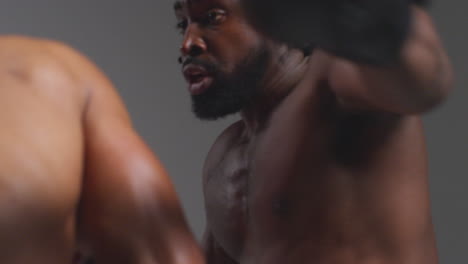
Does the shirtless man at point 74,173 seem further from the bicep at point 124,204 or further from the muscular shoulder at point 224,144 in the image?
the muscular shoulder at point 224,144

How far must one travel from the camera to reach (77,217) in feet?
1.39

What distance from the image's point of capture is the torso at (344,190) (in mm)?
839

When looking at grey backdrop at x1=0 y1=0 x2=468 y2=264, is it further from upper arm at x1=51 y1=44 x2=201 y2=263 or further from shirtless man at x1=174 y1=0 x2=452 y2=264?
upper arm at x1=51 y1=44 x2=201 y2=263

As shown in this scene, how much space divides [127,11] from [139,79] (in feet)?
0.50

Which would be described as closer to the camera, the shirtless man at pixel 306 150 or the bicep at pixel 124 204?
the bicep at pixel 124 204

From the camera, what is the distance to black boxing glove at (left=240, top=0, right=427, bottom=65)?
37cm

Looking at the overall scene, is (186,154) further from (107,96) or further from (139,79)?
(107,96)

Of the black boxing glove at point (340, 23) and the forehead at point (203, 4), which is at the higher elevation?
the black boxing glove at point (340, 23)

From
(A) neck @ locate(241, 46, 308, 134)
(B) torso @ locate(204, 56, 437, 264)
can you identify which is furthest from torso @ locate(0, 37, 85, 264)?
(A) neck @ locate(241, 46, 308, 134)

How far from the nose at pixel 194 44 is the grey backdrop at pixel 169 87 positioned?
491mm

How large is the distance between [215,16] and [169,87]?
652mm

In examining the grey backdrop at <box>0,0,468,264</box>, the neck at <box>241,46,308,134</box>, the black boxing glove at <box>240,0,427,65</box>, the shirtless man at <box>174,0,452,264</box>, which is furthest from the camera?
the grey backdrop at <box>0,0,468,264</box>

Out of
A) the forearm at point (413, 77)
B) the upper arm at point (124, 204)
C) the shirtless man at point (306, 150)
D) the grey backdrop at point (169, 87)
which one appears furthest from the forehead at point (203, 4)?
the upper arm at point (124, 204)

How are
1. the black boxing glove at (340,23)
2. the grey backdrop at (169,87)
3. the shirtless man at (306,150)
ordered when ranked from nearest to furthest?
1. the black boxing glove at (340,23)
2. the shirtless man at (306,150)
3. the grey backdrop at (169,87)
